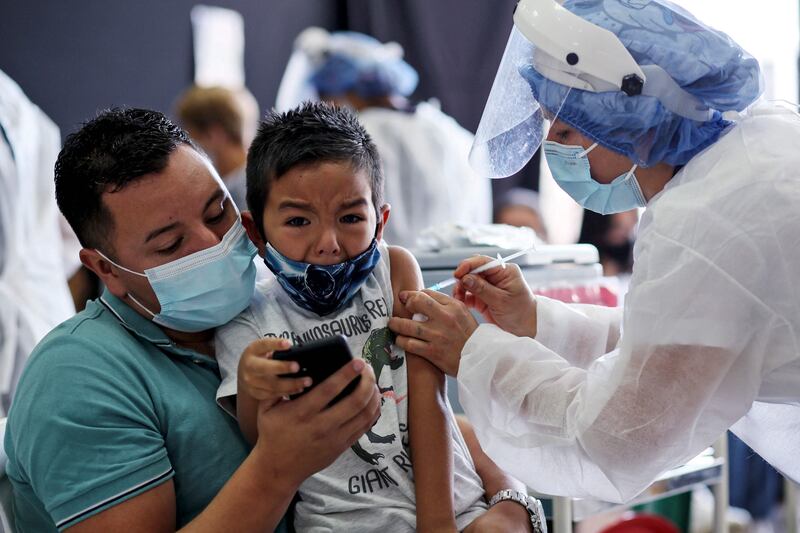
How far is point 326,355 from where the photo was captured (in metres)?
1.19

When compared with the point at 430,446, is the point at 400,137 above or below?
below

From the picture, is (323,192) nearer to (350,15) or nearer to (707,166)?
(707,166)

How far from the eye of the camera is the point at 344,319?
1.54m

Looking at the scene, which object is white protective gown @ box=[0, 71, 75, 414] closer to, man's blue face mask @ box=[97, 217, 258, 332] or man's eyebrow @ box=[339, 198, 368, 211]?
man's blue face mask @ box=[97, 217, 258, 332]

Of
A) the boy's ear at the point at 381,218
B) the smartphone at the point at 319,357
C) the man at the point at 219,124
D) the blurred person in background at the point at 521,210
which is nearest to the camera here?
the smartphone at the point at 319,357

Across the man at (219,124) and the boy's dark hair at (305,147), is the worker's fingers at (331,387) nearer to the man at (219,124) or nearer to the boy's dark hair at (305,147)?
the boy's dark hair at (305,147)

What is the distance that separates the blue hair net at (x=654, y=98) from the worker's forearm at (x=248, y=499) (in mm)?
753

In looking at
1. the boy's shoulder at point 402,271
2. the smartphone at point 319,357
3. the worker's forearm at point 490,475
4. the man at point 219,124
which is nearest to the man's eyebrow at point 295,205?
the boy's shoulder at point 402,271

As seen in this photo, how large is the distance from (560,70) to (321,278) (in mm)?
531

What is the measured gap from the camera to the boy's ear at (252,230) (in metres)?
1.58

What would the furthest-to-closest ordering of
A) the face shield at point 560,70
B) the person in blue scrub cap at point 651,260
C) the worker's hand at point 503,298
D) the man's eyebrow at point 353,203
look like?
the worker's hand at point 503,298 → the man's eyebrow at point 353,203 → the face shield at point 560,70 → the person in blue scrub cap at point 651,260

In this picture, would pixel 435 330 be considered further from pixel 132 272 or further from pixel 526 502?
pixel 132 272

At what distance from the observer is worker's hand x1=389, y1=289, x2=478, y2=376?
1.52 meters

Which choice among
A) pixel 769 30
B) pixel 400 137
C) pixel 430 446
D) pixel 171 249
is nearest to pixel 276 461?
pixel 430 446
